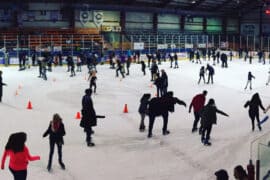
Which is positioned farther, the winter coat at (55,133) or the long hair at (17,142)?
A: the winter coat at (55,133)

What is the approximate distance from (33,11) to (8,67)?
10.5 m

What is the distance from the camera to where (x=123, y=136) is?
1233cm

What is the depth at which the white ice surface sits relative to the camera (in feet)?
30.4

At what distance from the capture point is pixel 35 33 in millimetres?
38781

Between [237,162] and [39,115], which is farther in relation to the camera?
[39,115]

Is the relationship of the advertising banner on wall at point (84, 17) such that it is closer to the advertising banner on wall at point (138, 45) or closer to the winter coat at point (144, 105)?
the advertising banner on wall at point (138, 45)

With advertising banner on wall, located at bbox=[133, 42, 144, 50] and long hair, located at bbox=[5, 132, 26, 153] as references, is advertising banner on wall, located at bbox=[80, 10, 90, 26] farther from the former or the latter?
long hair, located at bbox=[5, 132, 26, 153]

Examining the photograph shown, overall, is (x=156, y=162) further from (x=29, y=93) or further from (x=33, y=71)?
(x=33, y=71)

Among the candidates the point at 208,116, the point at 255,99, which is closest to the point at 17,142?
the point at 208,116

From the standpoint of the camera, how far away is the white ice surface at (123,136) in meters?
9.26

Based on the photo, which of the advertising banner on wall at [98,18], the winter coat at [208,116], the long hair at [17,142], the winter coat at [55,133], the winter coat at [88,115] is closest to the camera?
the long hair at [17,142]

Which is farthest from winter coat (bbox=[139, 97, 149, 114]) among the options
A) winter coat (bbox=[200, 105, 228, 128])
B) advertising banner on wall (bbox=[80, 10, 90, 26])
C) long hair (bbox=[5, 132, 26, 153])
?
advertising banner on wall (bbox=[80, 10, 90, 26])

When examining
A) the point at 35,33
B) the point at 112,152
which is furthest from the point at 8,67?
the point at 112,152

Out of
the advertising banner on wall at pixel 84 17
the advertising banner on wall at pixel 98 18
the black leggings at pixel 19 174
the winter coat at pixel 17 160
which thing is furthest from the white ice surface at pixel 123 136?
the advertising banner on wall at pixel 98 18
